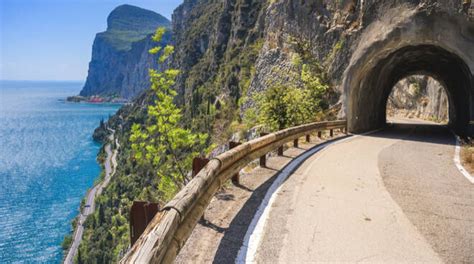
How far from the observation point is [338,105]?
793 inches

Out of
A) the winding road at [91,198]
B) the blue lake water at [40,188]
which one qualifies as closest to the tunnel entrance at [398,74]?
the winding road at [91,198]

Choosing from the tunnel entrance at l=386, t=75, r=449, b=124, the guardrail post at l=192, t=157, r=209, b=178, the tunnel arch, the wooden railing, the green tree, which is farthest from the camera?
the tunnel entrance at l=386, t=75, r=449, b=124

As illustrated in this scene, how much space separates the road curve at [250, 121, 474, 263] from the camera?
3.91 meters

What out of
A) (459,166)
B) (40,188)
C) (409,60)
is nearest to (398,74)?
(409,60)

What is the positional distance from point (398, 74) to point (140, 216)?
89.0 feet

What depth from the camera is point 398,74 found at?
26.5 m

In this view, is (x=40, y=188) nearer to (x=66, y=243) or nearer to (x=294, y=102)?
(x=66, y=243)

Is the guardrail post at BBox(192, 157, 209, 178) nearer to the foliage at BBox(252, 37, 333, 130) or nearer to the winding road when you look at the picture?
the foliage at BBox(252, 37, 333, 130)

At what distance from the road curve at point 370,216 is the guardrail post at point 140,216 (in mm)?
1244

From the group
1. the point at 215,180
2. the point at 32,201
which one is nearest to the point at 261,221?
the point at 215,180

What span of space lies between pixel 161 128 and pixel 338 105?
37.7 feet

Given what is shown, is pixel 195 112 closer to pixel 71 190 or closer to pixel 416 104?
pixel 71 190

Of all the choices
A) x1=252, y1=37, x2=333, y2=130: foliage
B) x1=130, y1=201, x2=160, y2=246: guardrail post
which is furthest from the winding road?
x1=130, y1=201, x2=160, y2=246: guardrail post

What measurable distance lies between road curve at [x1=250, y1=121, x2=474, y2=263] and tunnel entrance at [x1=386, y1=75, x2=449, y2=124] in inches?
1085
